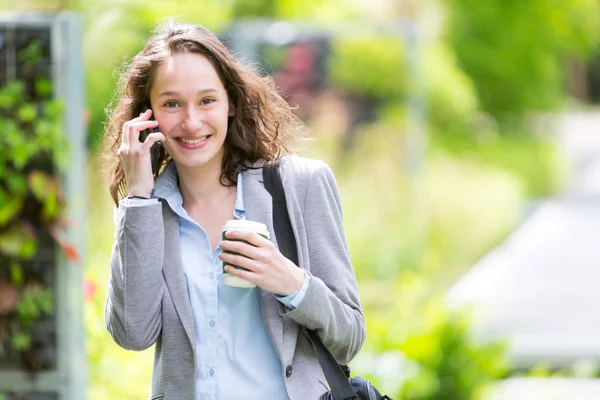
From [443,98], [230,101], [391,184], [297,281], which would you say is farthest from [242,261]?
[443,98]

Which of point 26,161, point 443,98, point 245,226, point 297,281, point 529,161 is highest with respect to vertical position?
point 529,161

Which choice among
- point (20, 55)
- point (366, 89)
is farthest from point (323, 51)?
point (20, 55)

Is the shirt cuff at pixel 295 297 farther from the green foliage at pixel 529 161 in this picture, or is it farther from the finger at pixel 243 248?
the green foliage at pixel 529 161

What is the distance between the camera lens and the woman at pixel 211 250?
2168 millimetres

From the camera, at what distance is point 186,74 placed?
2234 mm

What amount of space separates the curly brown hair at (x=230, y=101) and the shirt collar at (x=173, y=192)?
0.04m

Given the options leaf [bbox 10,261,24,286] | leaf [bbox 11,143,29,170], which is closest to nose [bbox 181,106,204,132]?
leaf [bbox 11,143,29,170]

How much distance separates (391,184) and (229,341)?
26.7 feet

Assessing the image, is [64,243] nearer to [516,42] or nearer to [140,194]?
[140,194]

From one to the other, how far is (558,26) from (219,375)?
64.7 ft

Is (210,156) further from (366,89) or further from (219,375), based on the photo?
(366,89)

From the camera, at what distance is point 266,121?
244 cm

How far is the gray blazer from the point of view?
2.18 metres

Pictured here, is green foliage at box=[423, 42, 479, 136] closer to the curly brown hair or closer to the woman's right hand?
the curly brown hair
